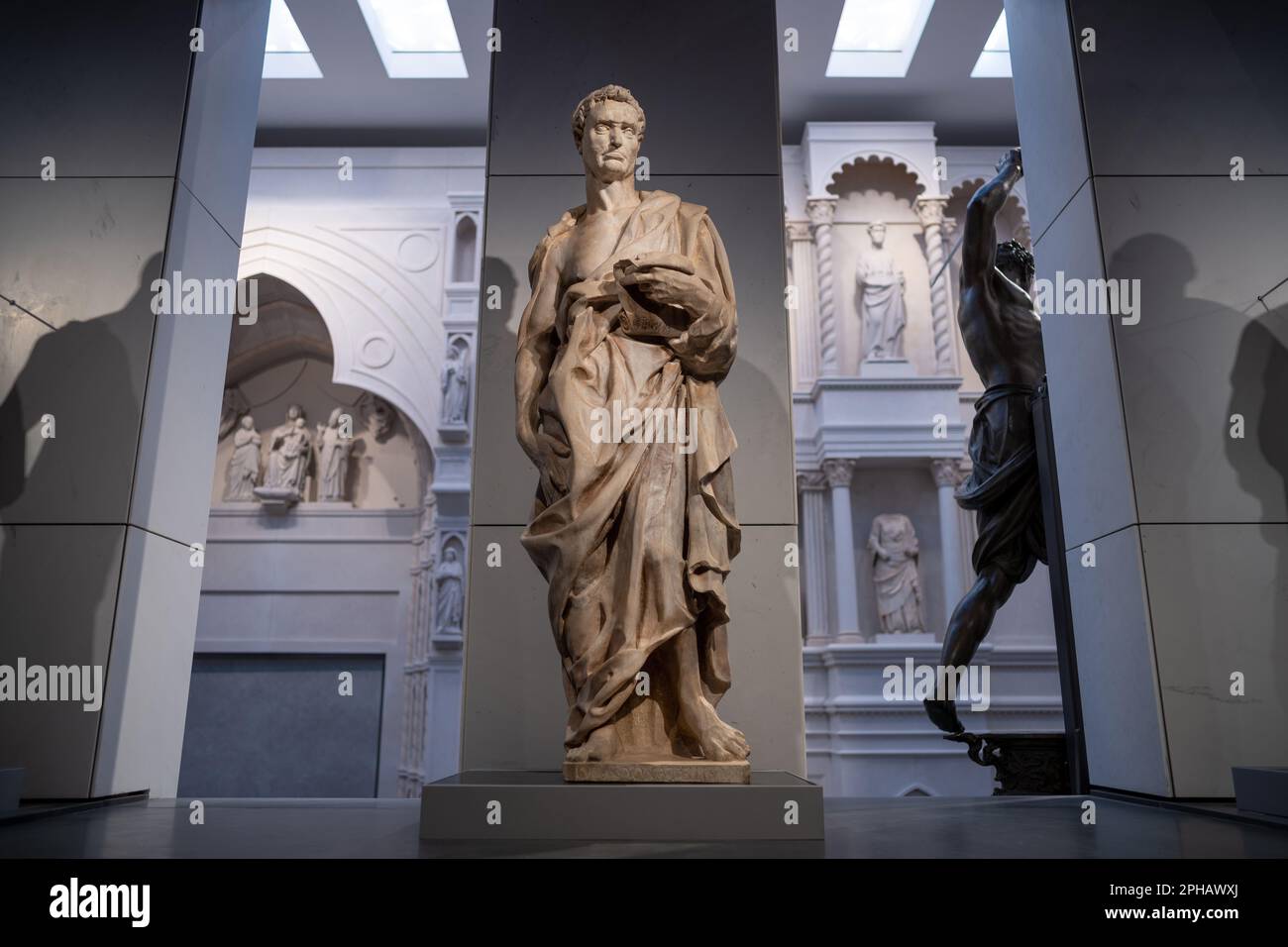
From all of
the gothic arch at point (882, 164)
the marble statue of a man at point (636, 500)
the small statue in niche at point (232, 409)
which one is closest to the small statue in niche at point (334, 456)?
the small statue in niche at point (232, 409)

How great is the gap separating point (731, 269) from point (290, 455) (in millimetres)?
9625

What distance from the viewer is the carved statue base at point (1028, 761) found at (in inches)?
209

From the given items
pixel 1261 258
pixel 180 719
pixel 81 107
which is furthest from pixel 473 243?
pixel 1261 258

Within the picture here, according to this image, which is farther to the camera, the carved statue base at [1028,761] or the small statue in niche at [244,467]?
the small statue in niche at [244,467]

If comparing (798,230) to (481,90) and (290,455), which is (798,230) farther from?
(290,455)

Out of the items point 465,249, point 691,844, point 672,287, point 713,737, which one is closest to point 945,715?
point 713,737

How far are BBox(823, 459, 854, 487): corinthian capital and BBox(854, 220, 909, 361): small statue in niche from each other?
4.40 ft

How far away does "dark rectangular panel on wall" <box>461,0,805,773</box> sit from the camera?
3.79 metres

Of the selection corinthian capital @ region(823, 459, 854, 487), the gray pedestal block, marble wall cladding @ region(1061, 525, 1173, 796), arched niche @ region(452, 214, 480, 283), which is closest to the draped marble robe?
the gray pedestal block

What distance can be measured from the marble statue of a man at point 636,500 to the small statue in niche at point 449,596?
785 centimetres

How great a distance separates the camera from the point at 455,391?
10.8 m

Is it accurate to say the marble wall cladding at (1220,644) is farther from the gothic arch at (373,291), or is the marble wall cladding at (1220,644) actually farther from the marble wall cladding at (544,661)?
the gothic arch at (373,291)

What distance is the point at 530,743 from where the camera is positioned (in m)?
3.75

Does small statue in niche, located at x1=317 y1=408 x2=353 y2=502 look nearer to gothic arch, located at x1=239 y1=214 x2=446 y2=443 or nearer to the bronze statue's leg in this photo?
gothic arch, located at x1=239 y1=214 x2=446 y2=443
